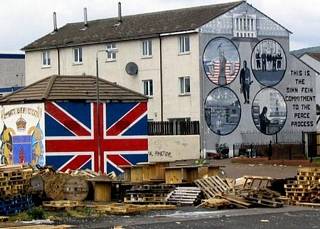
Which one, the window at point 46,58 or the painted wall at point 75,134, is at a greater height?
the window at point 46,58

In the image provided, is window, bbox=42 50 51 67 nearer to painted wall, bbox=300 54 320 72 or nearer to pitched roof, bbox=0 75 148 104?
pitched roof, bbox=0 75 148 104

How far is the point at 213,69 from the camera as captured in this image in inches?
2438

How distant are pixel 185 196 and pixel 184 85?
98.4 feet

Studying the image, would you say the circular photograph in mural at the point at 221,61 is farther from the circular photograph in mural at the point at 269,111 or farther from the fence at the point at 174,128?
the fence at the point at 174,128

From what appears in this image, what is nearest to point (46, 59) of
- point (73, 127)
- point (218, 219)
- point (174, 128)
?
point (174, 128)

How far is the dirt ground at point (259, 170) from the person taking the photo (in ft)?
139

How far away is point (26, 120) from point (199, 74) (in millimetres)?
22822

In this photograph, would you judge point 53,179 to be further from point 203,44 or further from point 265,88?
point 265,88

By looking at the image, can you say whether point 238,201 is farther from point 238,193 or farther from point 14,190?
point 14,190

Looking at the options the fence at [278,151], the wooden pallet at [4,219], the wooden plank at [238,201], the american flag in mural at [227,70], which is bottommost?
the wooden pallet at [4,219]

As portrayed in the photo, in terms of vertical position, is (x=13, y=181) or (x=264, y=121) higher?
(x=264, y=121)

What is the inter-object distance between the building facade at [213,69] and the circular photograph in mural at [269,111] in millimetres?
67

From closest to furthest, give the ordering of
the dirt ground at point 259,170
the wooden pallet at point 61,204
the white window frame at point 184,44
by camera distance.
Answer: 1. the wooden pallet at point 61,204
2. the dirt ground at point 259,170
3. the white window frame at point 184,44

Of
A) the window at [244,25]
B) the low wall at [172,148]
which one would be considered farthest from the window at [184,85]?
the window at [244,25]
